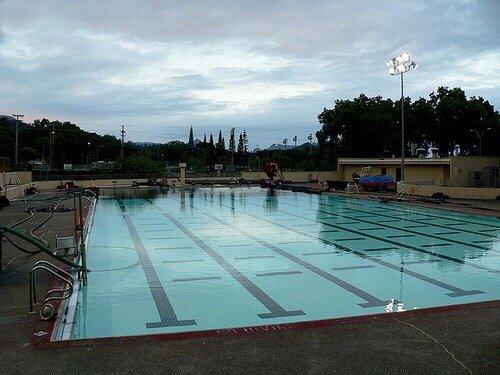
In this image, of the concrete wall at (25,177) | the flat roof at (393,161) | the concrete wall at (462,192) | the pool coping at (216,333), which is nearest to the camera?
the pool coping at (216,333)

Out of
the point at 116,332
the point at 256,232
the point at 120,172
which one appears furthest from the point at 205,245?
the point at 120,172

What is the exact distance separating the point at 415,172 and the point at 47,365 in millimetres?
35143

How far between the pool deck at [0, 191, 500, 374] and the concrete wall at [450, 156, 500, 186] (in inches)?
1053

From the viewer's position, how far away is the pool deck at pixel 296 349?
4.17 m

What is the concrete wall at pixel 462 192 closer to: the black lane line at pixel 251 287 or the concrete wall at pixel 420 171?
the concrete wall at pixel 420 171

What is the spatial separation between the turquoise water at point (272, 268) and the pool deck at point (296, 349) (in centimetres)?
126

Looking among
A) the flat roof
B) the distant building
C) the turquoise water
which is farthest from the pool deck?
the flat roof

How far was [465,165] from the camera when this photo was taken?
100ft

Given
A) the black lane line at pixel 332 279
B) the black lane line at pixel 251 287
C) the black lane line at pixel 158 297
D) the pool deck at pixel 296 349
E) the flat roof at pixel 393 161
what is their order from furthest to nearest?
the flat roof at pixel 393 161 → the black lane line at pixel 332 279 → the black lane line at pixel 251 287 → the black lane line at pixel 158 297 → the pool deck at pixel 296 349

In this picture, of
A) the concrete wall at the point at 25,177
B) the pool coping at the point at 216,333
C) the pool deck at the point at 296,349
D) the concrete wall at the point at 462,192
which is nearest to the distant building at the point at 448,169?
the concrete wall at the point at 462,192

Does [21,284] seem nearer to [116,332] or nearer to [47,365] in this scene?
[116,332]

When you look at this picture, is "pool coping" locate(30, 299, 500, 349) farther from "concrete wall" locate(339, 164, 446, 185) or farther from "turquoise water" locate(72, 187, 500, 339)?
"concrete wall" locate(339, 164, 446, 185)

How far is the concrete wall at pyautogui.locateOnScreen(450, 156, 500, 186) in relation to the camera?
30.4 metres

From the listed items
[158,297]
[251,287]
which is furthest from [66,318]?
[251,287]
